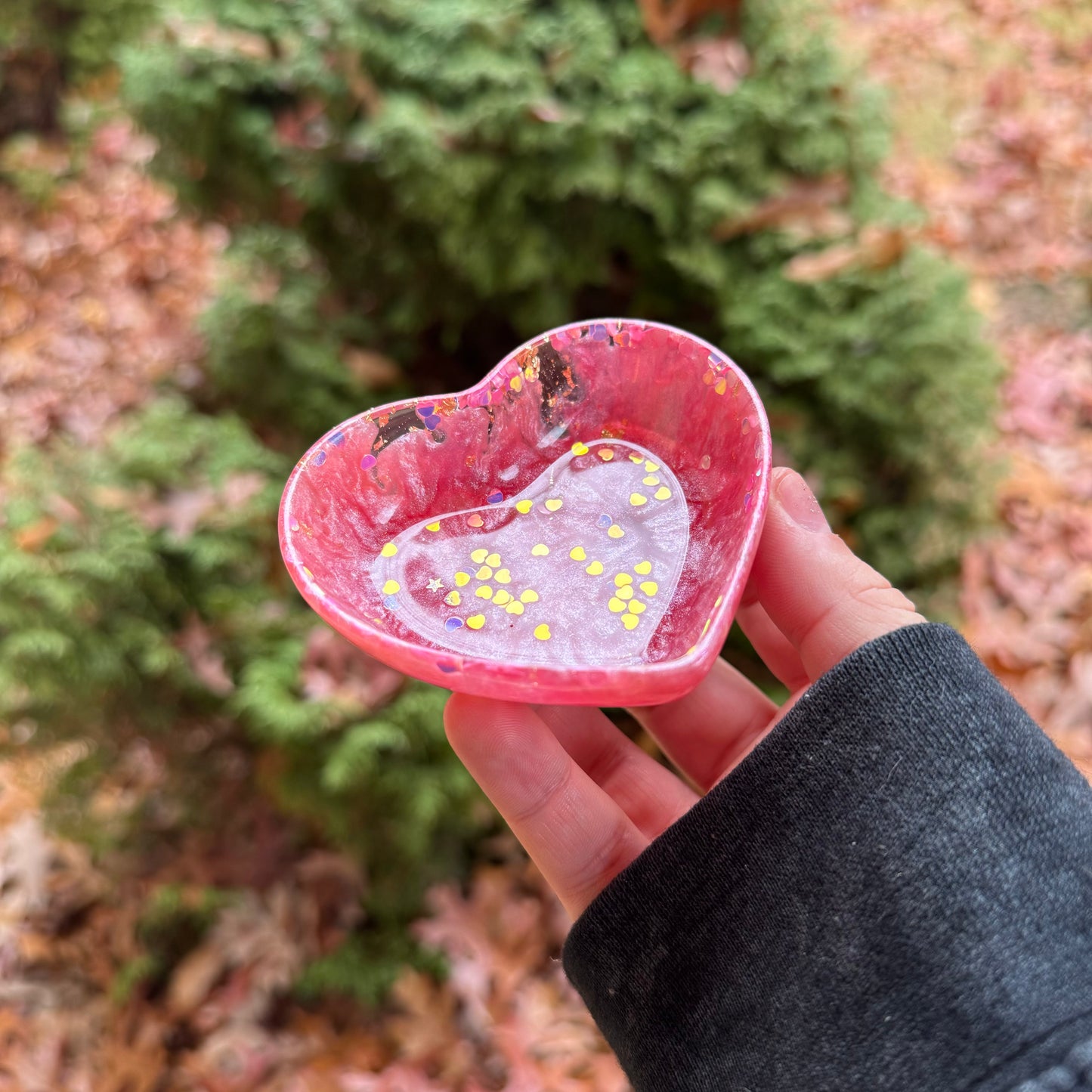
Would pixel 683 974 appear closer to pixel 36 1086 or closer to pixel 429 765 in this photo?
pixel 429 765

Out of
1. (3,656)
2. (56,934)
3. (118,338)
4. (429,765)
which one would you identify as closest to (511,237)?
(429,765)

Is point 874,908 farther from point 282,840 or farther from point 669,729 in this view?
point 282,840

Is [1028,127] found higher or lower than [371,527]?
higher

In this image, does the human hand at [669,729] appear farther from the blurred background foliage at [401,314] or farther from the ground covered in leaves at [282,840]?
the ground covered in leaves at [282,840]

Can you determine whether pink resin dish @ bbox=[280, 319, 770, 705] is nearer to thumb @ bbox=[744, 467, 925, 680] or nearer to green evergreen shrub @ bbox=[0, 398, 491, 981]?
thumb @ bbox=[744, 467, 925, 680]

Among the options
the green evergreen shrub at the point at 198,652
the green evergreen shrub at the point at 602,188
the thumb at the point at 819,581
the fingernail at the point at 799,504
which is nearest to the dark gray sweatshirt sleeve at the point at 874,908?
the thumb at the point at 819,581

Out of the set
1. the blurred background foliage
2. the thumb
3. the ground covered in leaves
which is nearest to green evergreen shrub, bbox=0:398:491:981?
the blurred background foliage

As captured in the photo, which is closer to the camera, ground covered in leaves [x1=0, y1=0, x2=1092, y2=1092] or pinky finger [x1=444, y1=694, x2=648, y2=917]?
pinky finger [x1=444, y1=694, x2=648, y2=917]
